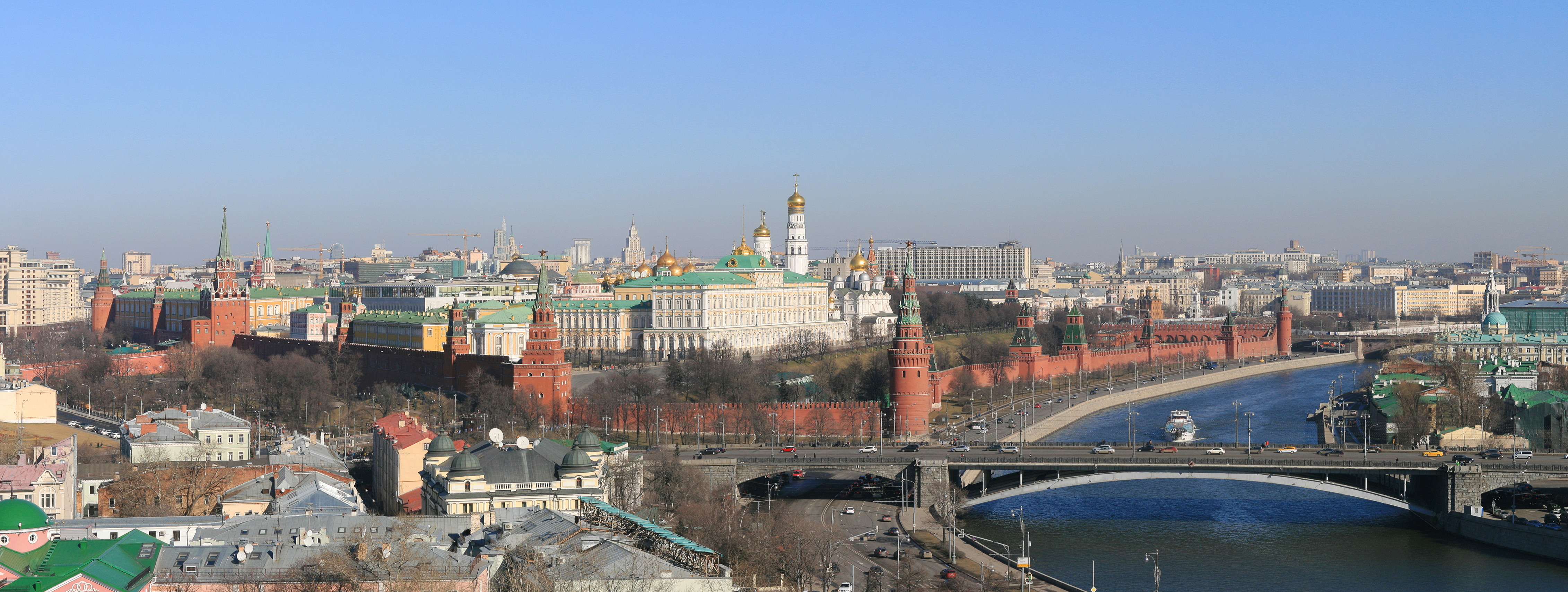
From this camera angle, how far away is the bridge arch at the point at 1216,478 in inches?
1709

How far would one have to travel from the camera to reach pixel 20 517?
1173 inches

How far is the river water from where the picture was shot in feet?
123

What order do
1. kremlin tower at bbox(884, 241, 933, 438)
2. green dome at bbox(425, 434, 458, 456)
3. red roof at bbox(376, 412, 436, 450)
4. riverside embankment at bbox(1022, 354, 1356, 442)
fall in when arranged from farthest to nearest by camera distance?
riverside embankment at bbox(1022, 354, 1356, 442) → kremlin tower at bbox(884, 241, 933, 438) → red roof at bbox(376, 412, 436, 450) → green dome at bbox(425, 434, 458, 456)

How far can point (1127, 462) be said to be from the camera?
1793 inches

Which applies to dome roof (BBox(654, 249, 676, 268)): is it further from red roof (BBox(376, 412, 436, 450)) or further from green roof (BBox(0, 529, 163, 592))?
green roof (BBox(0, 529, 163, 592))

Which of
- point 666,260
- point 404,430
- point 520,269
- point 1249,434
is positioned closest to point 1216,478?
point 1249,434

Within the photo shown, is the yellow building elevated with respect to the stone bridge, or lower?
elevated

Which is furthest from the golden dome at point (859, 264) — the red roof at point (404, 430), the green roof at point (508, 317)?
the red roof at point (404, 430)

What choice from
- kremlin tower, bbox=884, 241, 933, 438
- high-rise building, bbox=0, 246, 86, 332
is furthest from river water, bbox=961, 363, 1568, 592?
high-rise building, bbox=0, 246, 86, 332

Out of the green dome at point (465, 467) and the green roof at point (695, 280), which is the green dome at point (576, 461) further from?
the green roof at point (695, 280)

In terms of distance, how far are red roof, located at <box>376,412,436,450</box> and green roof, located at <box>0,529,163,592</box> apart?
11585mm

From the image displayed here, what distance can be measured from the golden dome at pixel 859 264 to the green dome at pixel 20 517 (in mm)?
82620

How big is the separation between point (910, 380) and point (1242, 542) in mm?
19742

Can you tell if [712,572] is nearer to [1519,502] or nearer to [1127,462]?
[1127,462]
